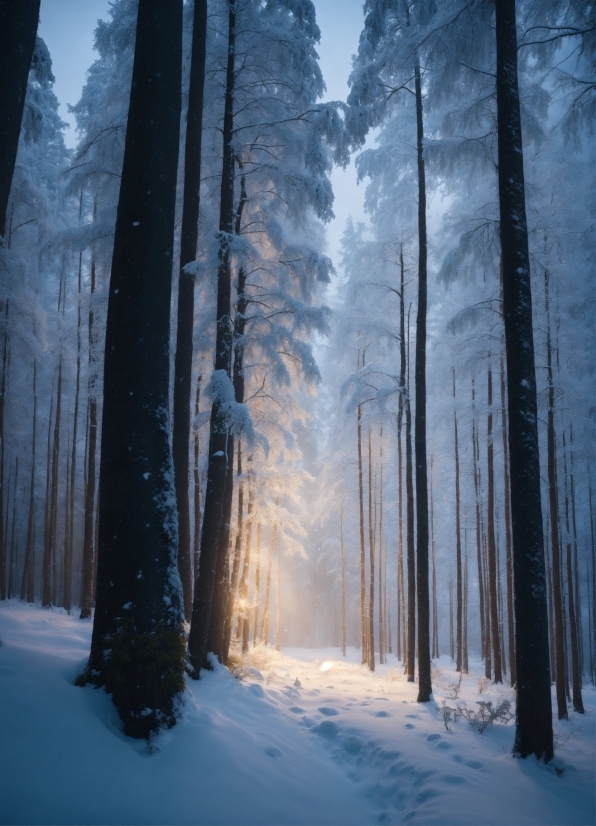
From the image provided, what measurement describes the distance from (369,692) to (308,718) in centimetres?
354

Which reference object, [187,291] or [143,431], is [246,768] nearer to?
[143,431]

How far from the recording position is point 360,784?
15.0 feet

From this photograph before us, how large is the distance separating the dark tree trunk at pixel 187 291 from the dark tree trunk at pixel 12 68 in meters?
2.68

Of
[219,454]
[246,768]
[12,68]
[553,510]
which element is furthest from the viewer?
[553,510]

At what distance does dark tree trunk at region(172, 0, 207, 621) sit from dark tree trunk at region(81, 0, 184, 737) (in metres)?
2.75

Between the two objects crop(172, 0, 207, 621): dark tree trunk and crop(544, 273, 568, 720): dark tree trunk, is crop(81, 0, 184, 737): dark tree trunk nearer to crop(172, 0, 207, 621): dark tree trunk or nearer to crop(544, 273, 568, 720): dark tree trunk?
crop(172, 0, 207, 621): dark tree trunk

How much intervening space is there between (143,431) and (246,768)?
311cm

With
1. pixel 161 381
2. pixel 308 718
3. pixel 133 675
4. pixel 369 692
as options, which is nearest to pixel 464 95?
pixel 161 381

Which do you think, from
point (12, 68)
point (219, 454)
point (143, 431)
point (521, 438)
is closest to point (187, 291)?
point (219, 454)

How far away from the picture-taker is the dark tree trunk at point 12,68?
16.1 feet

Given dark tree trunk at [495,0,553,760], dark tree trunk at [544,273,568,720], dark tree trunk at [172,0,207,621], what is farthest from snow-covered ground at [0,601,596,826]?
dark tree trunk at [544,273,568,720]

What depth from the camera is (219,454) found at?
294 inches

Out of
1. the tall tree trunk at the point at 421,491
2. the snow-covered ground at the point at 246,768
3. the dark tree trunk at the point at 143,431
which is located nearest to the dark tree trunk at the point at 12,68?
the dark tree trunk at the point at 143,431

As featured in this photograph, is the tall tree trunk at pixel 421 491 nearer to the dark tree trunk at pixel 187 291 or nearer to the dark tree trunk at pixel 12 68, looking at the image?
the dark tree trunk at pixel 187 291
